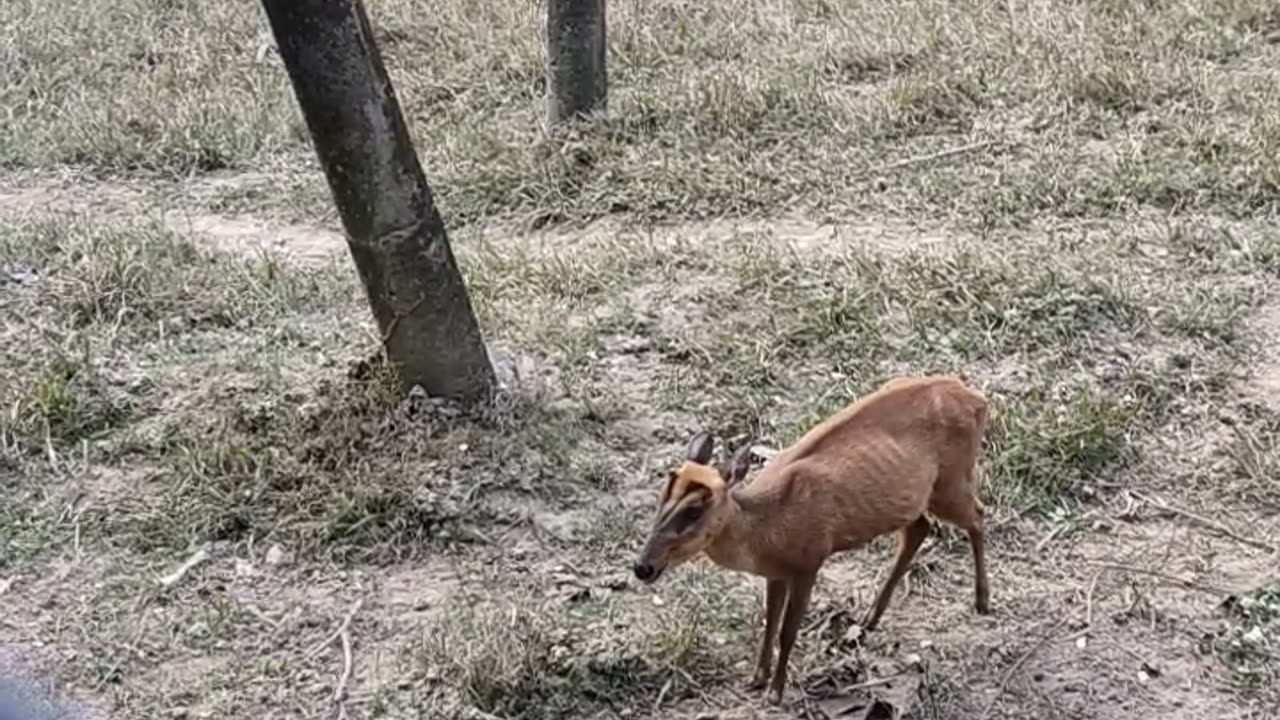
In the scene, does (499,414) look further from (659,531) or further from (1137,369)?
(1137,369)

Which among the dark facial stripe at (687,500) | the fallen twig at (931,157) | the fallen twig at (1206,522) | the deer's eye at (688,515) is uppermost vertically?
the dark facial stripe at (687,500)

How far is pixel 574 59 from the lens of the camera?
21.4ft

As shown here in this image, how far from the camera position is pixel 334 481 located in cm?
424

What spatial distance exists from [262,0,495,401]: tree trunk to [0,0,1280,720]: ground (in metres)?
0.15

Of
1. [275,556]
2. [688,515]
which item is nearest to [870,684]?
[688,515]

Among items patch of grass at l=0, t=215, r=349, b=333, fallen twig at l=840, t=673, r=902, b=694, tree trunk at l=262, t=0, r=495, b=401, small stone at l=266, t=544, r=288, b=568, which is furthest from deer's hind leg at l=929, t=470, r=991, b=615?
patch of grass at l=0, t=215, r=349, b=333

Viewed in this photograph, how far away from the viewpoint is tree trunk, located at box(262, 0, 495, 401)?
4.06 meters

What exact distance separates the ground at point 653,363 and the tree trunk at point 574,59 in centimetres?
15

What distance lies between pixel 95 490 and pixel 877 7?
14.7 feet

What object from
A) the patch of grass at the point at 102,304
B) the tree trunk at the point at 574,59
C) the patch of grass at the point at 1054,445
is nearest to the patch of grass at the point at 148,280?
the patch of grass at the point at 102,304

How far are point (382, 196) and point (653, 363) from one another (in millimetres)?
1008

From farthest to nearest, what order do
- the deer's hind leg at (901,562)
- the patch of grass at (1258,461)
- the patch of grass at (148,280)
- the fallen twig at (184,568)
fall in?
the patch of grass at (148,280) < the patch of grass at (1258,461) < the fallen twig at (184,568) < the deer's hind leg at (901,562)

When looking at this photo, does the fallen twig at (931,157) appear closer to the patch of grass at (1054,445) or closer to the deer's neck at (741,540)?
the patch of grass at (1054,445)

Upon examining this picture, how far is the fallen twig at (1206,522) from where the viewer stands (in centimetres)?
402
